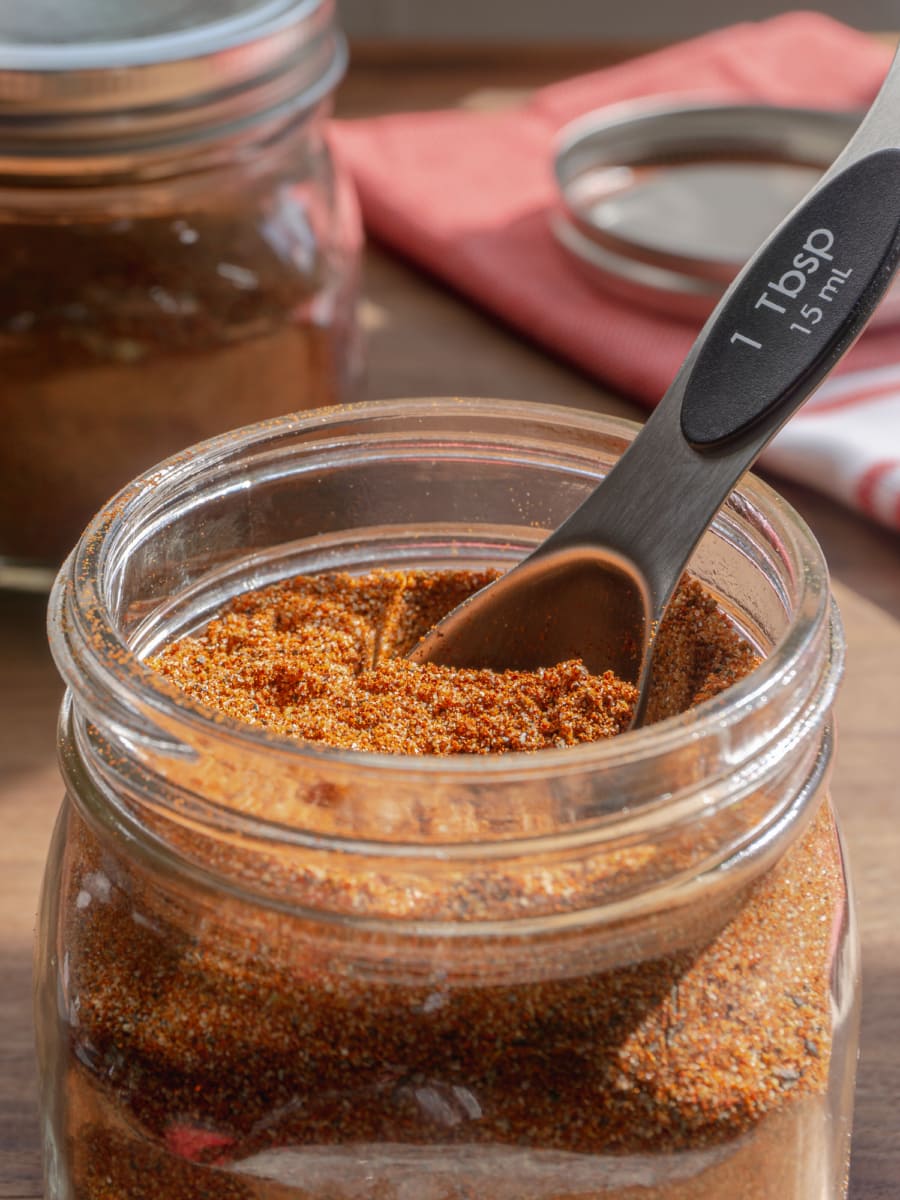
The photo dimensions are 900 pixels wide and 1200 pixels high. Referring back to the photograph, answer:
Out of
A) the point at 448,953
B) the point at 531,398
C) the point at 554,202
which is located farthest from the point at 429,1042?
the point at 554,202

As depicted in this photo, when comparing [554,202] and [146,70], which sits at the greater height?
[146,70]

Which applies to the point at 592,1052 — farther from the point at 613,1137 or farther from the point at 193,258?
the point at 193,258

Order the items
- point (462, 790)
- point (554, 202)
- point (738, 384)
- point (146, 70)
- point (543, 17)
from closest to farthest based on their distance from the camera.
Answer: point (462, 790) < point (738, 384) < point (146, 70) < point (554, 202) < point (543, 17)

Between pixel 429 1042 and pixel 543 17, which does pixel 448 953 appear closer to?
→ pixel 429 1042

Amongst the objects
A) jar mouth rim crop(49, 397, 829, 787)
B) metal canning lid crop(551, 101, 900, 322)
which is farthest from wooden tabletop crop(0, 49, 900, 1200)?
jar mouth rim crop(49, 397, 829, 787)

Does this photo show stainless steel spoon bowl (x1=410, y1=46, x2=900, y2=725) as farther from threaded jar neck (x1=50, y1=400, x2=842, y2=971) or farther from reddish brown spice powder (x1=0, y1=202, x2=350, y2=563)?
reddish brown spice powder (x1=0, y1=202, x2=350, y2=563)

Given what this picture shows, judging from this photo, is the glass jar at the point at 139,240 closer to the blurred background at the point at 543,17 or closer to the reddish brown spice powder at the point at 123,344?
the reddish brown spice powder at the point at 123,344

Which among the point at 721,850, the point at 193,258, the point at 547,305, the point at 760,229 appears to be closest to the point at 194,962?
the point at 721,850

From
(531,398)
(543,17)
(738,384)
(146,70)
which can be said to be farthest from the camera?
(543,17)
